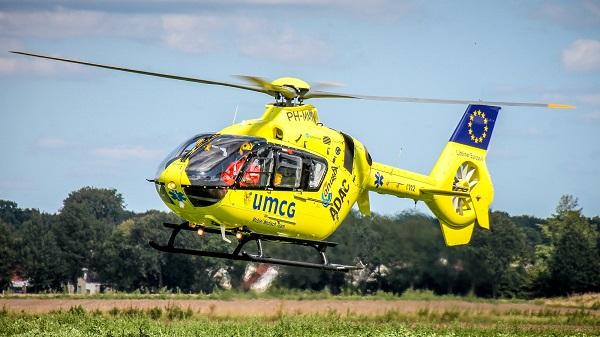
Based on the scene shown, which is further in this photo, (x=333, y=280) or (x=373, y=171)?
(x=333, y=280)

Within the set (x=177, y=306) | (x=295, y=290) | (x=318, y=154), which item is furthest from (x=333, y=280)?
(x=318, y=154)

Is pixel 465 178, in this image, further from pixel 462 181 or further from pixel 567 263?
pixel 567 263

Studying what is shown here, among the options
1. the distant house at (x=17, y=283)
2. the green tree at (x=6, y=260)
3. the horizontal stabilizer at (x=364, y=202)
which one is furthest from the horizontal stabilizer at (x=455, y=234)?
the green tree at (x=6, y=260)

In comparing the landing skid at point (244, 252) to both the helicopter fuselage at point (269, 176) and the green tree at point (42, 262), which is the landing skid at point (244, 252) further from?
the green tree at point (42, 262)

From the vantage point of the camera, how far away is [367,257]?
172 ft

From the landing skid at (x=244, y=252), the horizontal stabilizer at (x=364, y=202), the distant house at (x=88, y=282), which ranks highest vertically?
the distant house at (x=88, y=282)

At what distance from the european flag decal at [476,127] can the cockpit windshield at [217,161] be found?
10.0 m

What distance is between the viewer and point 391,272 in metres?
53.4

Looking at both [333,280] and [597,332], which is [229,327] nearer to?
[597,332]

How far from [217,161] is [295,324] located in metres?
10.6

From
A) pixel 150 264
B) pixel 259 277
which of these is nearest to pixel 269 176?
pixel 259 277

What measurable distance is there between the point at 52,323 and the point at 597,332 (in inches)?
643

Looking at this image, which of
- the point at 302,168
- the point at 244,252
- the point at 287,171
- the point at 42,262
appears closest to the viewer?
the point at 244,252

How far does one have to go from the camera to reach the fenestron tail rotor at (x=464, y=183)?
1655 inches
